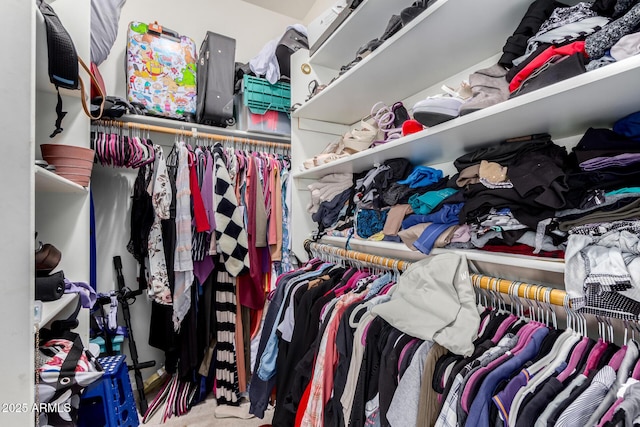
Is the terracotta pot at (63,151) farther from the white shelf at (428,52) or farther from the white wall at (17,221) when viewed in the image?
the white shelf at (428,52)

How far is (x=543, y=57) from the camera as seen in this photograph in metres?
0.70

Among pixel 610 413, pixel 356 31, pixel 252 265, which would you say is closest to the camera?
pixel 610 413

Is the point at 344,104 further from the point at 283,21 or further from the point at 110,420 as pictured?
the point at 110,420

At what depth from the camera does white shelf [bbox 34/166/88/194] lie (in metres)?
0.75

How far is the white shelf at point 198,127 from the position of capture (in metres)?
1.75

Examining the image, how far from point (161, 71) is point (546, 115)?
6.48 feet

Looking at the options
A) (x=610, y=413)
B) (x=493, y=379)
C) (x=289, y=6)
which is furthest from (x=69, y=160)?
(x=289, y=6)

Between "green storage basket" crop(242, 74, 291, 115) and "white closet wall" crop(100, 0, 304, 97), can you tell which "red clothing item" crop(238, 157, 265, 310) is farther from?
"white closet wall" crop(100, 0, 304, 97)

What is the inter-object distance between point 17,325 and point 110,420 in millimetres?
701

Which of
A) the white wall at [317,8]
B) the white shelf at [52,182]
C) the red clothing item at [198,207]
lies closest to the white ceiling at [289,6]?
the white wall at [317,8]

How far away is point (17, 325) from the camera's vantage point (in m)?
0.63

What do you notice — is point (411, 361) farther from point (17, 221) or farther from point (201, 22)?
point (201, 22)

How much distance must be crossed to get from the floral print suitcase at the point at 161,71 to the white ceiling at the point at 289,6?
33.1 inches

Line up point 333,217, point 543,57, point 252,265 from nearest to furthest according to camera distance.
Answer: point 543,57 → point 333,217 → point 252,265
